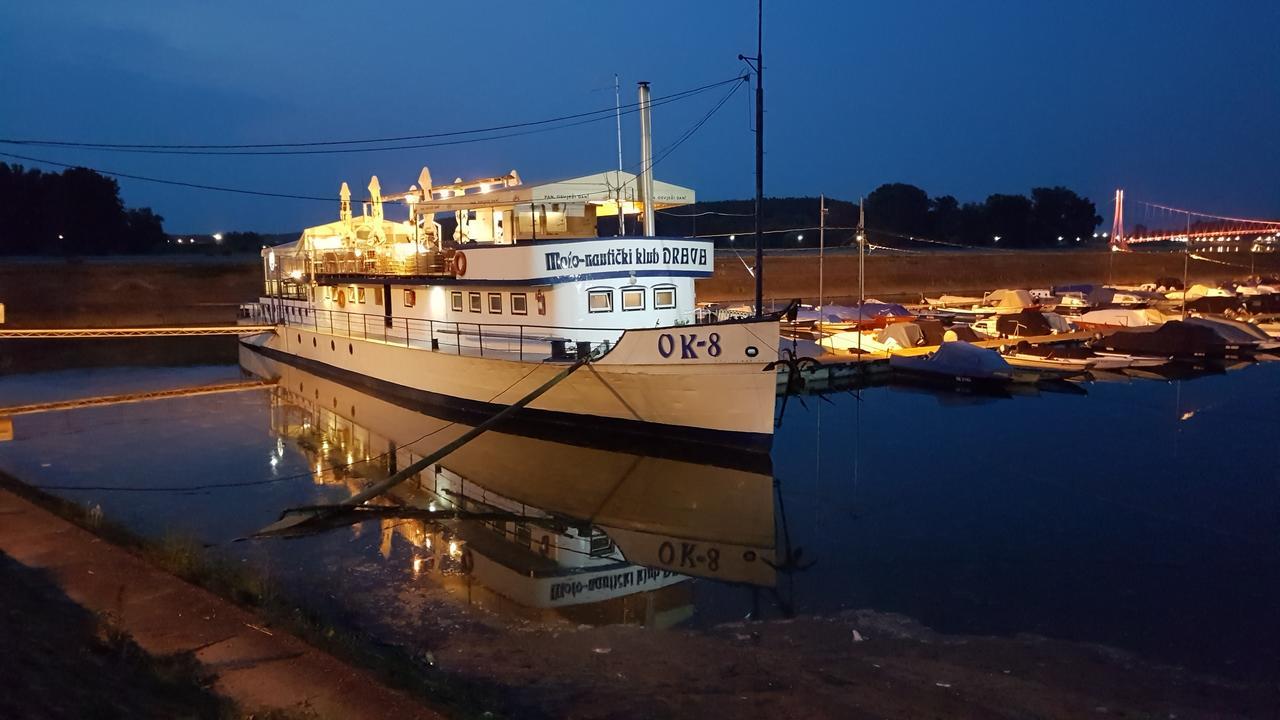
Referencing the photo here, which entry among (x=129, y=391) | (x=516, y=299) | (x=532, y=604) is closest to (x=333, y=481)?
(x=516, y=299)

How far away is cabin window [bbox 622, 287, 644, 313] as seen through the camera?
67.4 feet

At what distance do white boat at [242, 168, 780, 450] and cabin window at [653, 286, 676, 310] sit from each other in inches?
1.1

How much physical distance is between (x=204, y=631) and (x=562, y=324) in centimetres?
1306

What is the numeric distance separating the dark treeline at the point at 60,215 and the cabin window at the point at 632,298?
66.5m

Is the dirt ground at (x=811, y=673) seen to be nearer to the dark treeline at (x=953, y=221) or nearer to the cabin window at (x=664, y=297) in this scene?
the cabin window at (x=664, y=297)

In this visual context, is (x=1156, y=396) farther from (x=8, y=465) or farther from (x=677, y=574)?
(x=8, y=465)

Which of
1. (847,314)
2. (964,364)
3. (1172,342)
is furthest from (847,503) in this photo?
(847,314)

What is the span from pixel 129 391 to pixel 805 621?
25.4 meters

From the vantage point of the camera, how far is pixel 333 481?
674 inches

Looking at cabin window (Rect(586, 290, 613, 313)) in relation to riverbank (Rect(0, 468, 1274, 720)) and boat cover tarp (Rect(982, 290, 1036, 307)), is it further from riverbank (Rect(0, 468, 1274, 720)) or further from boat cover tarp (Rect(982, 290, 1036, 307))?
boat cover tarp (Rect(982, 290, 1036, 307))

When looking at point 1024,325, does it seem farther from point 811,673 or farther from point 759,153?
point 811,673

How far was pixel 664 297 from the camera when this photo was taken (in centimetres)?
2098

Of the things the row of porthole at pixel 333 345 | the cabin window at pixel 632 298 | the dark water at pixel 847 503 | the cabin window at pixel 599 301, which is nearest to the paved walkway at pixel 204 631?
the dark water at pixel 847 503

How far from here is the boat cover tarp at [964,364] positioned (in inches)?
1104
